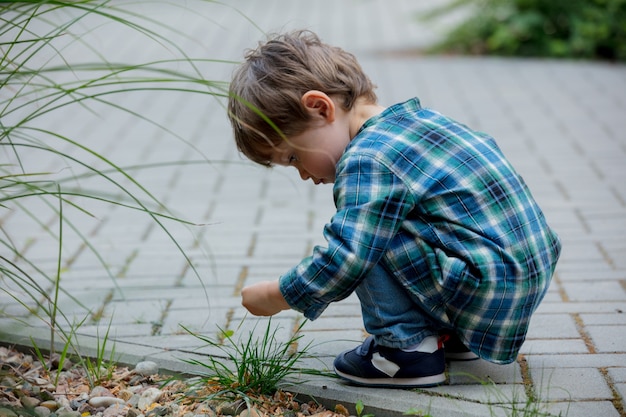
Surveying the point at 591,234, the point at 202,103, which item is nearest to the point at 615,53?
the point at 202,103

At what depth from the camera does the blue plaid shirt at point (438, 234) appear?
2090 mm

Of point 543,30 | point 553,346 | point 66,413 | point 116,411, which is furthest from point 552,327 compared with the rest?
point 543,30

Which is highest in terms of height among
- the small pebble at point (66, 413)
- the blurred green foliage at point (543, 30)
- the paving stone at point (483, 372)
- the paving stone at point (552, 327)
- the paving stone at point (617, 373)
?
the small pebble at point (66, 413)

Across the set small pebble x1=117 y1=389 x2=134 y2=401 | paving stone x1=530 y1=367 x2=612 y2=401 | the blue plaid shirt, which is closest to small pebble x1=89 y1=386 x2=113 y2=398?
small pebble x1=117 y1=389 x2=134 y2=401

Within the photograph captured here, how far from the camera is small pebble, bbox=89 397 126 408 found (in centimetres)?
223

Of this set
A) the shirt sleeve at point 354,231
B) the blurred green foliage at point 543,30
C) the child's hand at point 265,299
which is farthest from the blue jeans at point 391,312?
the blurred green foliage at point 543,30

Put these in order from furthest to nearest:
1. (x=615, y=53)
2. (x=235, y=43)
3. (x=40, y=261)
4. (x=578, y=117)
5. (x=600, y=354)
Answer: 1. (x=235, y=43)
2. (x=615, y=53)
3. (x=578, y=117)
4. (x=40, y=261)
5. (x=600, y=354)

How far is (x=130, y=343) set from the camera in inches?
103

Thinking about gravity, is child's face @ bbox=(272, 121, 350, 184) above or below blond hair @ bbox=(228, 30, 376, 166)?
below

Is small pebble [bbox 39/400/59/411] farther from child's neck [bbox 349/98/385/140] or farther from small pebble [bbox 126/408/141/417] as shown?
child's neck [bbox 349/98/385/140]

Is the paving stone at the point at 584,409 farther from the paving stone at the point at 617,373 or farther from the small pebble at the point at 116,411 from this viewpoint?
the small pebble at the point at 116,411

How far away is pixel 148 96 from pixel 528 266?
199 inches

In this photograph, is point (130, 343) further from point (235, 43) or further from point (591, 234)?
point (235, 43)

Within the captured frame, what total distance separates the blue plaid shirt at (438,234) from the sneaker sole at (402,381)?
13 centimetres
